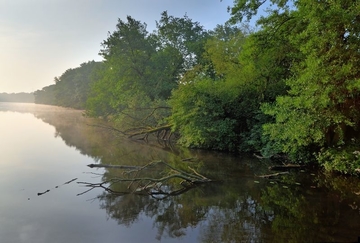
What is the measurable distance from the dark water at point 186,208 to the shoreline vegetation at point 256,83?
2.02 metres

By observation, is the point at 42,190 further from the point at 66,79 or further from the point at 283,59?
the point at 66,79

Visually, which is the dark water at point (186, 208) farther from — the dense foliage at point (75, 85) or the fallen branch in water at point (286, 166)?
the dense foliage at point (75, 85)

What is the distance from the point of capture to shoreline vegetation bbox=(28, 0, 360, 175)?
1066 centimetres

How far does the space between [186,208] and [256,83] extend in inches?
448

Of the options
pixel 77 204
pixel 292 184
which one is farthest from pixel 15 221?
pixel 292 184

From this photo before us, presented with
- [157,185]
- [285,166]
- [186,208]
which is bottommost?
[186,208]

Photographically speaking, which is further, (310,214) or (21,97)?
(21,97)

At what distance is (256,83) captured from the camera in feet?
58.0

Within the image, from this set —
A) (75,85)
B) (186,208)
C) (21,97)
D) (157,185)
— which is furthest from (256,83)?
(21,97)

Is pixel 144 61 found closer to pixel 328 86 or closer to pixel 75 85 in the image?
pixel 328 86

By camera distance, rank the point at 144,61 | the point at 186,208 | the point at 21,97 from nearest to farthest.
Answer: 1. the point at 186,208
2. the point at 144,61
3. the point at 21,97

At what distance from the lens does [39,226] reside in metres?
7.36

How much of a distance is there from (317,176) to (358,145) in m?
2.09

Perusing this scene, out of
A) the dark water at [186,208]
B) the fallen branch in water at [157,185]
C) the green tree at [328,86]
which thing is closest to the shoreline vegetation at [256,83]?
the green tree at [328,86]
